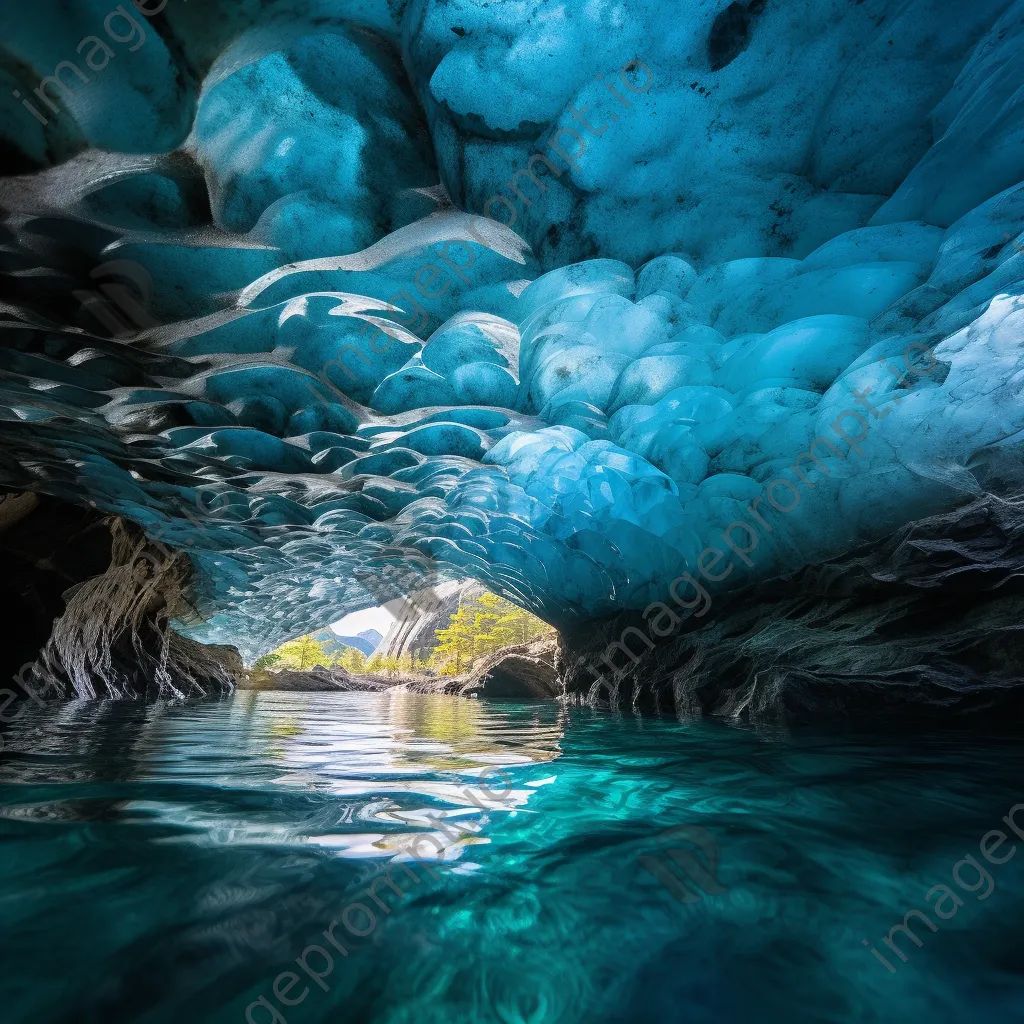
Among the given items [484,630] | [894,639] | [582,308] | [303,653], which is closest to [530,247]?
[582,308]

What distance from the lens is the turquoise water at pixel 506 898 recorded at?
3.74ft

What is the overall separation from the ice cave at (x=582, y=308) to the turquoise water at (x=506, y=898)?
0.9 inches

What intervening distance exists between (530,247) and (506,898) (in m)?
4.07

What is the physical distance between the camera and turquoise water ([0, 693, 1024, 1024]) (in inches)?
44.8

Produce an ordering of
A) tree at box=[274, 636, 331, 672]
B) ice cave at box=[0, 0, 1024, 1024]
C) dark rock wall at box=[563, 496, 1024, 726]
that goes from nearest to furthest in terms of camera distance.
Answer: ice cave at box=[0, 0, 1024, 1024], dark rock wall at box=[563, 496, 1024, 726], tree at box=[274, 636, 331, 672]

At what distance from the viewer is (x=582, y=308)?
452cm

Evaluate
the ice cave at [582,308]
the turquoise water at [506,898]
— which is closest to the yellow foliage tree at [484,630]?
the ice cave at [582,308]

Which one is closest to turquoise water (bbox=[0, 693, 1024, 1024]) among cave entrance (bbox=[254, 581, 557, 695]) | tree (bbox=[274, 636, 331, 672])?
cave entrance (bbox=[254, 581, 557, 695])

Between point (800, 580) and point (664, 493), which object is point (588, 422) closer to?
point (664, 493)

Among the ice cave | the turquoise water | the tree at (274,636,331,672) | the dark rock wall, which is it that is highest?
the tree at (274,636,331,672)

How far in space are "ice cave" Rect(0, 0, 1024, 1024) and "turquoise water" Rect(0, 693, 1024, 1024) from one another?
0.07 ft

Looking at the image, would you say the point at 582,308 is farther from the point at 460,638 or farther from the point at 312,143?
the point at 460,638

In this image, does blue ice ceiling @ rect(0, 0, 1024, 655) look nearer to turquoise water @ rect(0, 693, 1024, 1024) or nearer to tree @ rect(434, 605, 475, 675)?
turquoise water @ rect(0, 693, 1024, 1024)

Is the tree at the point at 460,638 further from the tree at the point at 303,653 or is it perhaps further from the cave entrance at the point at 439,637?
the tree at the point at 303,653
